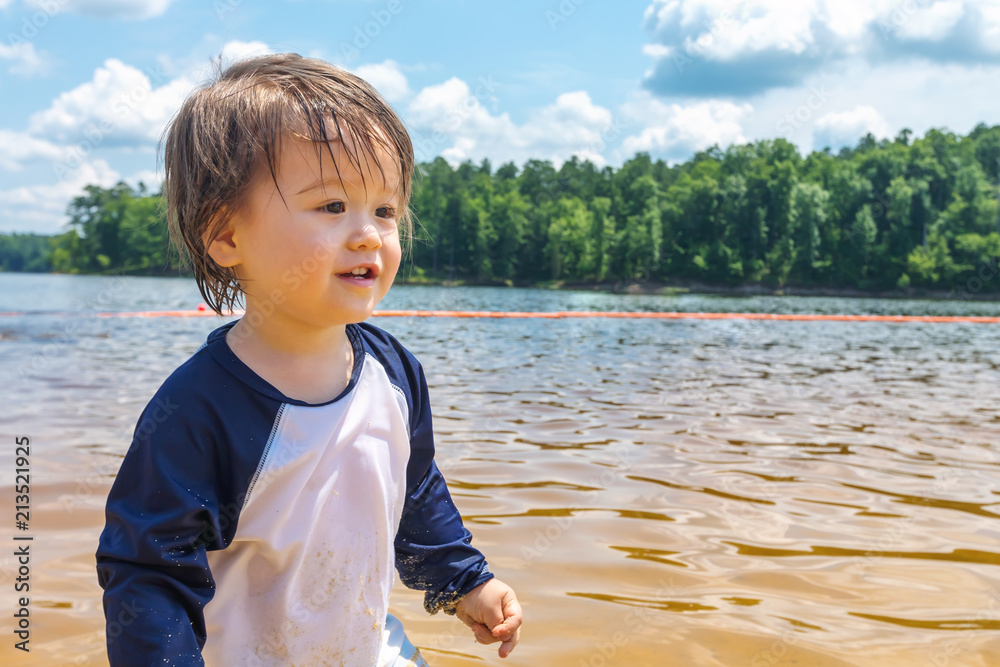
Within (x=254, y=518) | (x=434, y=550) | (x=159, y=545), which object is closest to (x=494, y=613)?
(x=434, y=550)

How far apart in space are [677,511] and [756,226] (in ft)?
229

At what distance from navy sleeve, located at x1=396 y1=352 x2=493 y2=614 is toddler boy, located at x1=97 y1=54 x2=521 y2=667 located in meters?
0.10

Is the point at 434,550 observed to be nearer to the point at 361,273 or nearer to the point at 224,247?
the point at 361,273

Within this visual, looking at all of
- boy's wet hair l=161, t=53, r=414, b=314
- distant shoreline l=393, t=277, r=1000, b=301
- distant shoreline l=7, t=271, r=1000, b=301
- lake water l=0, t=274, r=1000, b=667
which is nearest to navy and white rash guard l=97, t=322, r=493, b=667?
boy's wet hair l=161, t=53, r=414, b=314

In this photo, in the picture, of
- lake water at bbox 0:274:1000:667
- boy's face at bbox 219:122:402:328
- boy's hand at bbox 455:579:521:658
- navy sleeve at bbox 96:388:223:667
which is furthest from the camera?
lake water at bbox 0:274:1000:667

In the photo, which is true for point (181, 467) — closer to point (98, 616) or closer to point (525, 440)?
point (98, 616)

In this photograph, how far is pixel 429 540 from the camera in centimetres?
166

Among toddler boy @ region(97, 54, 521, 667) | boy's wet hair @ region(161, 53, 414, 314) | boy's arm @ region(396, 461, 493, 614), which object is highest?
boy's wet hair @ region(161, 53, 414, 314)

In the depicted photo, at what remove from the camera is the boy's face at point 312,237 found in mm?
1346

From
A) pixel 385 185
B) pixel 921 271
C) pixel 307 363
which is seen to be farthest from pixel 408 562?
pixel 921 271

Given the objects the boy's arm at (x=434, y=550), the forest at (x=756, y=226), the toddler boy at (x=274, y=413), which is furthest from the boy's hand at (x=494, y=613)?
the forest at (x=756, y=226)

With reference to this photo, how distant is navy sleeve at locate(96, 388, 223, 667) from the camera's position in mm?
1162

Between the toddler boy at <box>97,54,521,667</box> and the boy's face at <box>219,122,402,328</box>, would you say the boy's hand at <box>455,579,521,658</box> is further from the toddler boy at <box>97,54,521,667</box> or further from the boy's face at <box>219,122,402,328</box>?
the boy's face at <box>219,122,402,328</box>

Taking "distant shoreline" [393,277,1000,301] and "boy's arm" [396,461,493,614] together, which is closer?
"boy's arm" [396,461,493,614]
